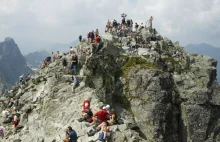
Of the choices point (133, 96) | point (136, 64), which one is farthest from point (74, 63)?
point (136, 64)

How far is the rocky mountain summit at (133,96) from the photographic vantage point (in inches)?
1576

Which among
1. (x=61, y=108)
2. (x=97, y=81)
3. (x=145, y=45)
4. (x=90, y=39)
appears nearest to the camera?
(x=61, y=108)

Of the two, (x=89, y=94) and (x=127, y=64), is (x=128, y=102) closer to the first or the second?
(x=127, y=64)

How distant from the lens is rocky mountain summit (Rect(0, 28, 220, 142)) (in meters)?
40.0

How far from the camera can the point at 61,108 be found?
39.2 m

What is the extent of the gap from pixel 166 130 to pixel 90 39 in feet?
75.4

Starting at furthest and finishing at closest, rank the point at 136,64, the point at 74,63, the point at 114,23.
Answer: the point at 114,23 → the point at 136,64 → the point at 74,63

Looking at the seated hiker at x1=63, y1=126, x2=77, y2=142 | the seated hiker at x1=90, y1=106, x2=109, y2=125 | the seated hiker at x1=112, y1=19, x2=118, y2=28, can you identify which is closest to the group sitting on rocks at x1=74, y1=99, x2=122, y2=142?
the seated hiker at x1=90, y1=106, x2=109, y2=125

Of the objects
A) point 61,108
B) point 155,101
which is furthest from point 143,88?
point 61,108

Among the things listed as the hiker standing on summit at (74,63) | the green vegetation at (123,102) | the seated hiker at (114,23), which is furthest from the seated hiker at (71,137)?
the seated hiker at (114,23)

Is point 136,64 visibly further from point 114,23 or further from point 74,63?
point 114,23

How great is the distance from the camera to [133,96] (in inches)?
1964

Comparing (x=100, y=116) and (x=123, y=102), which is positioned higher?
(x=123, y=102)

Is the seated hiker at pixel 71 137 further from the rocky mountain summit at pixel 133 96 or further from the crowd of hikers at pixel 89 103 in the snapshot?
the rocky mountain summit at pixel 133 96
